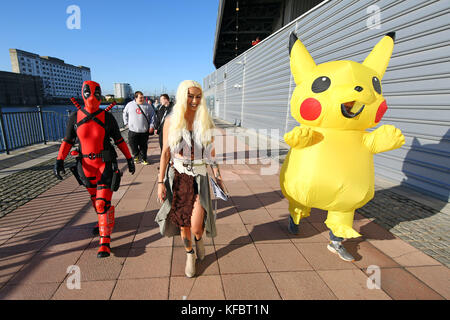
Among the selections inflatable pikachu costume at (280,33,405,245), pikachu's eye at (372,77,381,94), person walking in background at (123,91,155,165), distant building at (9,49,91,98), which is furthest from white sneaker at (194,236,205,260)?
distant building at (9,49,91,98)

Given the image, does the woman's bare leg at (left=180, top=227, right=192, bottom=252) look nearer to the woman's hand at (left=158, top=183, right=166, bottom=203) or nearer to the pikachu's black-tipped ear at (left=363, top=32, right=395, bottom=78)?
the woman's hand at (left=158, top=183, right=166, bottom=203)

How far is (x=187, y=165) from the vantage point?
7.86 feet

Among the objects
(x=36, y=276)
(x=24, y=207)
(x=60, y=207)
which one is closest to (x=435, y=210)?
(x=36, y=276)

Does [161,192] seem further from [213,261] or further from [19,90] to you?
[19,90]

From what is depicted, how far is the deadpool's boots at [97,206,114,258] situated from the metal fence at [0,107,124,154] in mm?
6887

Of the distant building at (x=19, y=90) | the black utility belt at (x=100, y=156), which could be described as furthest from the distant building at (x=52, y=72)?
the black utility belt at (x=100, y=156)

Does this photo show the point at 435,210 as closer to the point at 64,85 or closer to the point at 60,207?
the point at 60,207

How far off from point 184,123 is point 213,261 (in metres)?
1.66

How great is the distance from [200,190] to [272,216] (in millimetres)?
2050

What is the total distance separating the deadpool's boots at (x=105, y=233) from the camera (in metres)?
2.76

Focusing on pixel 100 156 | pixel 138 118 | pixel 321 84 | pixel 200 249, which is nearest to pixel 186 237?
pixel 200 249

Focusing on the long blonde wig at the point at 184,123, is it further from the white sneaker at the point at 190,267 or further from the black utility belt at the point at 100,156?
Answer: the white sneaker at the point at 190,267

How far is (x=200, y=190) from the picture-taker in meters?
2.37

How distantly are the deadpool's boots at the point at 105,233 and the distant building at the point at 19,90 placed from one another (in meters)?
67.3
